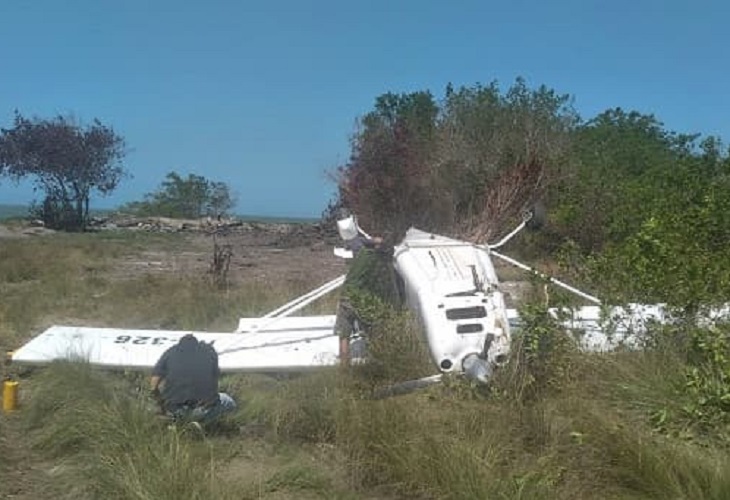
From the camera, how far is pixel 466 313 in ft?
21.6

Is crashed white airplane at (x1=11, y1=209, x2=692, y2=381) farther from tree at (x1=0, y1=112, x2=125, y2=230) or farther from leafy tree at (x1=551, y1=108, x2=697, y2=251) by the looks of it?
tree at (x1=0, y1=112, x2=125, y2=230)

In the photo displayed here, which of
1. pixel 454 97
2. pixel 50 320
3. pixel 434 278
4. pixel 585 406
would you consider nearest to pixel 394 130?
pixel 454 97

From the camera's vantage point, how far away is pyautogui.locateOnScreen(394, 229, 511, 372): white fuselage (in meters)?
6.37

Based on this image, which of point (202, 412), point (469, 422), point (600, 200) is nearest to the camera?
point (469, 422)

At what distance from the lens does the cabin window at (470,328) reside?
6.44m

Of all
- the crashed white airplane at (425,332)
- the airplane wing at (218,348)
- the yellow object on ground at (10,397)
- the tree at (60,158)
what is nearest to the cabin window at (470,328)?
the crashed white airplane at (425,332)

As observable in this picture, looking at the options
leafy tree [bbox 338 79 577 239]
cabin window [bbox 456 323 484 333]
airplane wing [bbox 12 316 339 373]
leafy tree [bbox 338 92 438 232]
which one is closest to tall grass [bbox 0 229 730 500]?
airplane wing [bbox 12 316 339 373]

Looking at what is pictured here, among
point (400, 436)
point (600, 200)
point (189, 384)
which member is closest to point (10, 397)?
point (189, 384)

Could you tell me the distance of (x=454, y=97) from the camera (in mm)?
33219

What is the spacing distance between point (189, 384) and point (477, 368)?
7.32ft

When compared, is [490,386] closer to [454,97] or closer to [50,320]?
[50,320]

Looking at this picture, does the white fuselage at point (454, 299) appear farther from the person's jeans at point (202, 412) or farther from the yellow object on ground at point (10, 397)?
the yellow object on ground at point (10, 397)

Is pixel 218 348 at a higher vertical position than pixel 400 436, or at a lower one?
higher

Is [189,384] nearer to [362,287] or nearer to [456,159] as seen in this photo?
[362,287]
